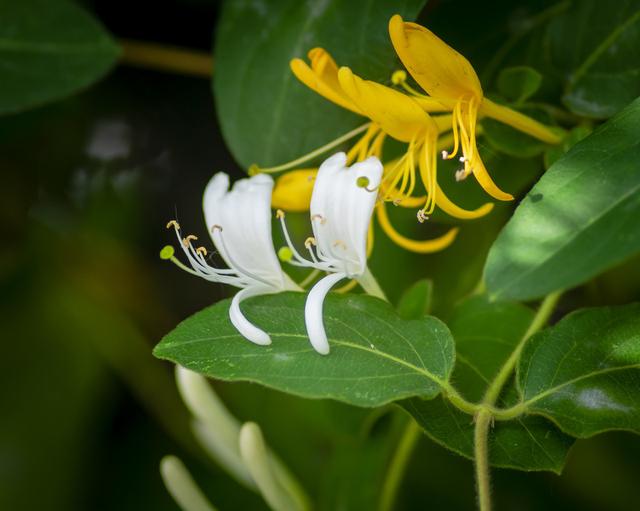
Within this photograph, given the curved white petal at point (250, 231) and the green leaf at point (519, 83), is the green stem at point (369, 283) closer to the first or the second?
the curved white petal at point (250, 231)

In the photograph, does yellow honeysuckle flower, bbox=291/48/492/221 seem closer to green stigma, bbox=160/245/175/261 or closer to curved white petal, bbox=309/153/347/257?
curved white petal, bbox=309/153/347/257

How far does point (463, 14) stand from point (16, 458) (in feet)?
2.69

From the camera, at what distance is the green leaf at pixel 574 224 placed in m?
0.42

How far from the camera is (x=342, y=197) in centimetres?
57

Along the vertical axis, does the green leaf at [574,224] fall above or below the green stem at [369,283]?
above

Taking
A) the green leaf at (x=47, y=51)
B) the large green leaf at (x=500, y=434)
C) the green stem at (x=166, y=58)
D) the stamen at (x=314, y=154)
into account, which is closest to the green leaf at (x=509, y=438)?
the large green leaf at (x=500, y=434)

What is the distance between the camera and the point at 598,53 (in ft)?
2.38

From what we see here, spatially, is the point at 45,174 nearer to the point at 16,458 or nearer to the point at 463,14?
the point at 16,458

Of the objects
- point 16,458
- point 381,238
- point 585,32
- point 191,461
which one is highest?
point 585,32

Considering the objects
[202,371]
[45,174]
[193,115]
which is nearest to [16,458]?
[45,174]

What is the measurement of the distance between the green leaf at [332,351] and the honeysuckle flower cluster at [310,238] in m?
0.01

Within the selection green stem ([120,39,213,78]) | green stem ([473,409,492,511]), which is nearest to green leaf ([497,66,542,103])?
green stem ([473,409,492,511])

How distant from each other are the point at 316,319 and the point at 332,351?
22 mm

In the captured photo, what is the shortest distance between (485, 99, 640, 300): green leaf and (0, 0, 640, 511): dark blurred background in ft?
2.24
